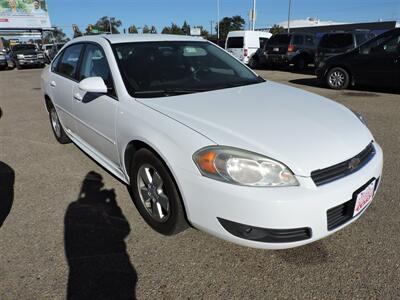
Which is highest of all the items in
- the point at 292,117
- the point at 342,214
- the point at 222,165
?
the point at 292,117

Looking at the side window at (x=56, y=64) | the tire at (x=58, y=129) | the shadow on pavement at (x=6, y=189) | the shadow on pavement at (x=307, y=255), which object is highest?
the side window at (x=56, y=64)

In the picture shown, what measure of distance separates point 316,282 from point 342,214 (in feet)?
1.59

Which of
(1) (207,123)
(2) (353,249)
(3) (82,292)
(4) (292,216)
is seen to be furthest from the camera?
(2) (353,249)

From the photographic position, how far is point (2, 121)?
7082mm

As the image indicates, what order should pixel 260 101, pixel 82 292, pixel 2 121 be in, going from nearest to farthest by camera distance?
1. pixel 82 292
2. pixel 260 101
3. pixel 2 121

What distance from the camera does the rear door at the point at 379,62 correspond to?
8.50 meters

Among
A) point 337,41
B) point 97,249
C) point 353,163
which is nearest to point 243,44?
point 337,41

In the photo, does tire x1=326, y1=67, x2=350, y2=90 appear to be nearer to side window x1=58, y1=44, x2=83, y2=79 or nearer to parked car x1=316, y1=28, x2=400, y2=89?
parked car x1=316, y1=28, x2=400, y2=89

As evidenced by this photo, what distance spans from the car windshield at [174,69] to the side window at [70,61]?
99 cm

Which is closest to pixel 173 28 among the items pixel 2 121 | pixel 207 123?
pixel 2 121

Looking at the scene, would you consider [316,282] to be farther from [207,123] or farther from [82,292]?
[82,292]

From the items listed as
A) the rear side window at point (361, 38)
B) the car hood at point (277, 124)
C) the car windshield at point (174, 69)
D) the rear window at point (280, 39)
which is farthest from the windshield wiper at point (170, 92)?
the rear window at point (280, 39)

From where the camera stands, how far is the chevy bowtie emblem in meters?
2.32

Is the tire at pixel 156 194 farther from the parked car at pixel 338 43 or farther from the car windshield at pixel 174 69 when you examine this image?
the parked car at pixel 338 43
